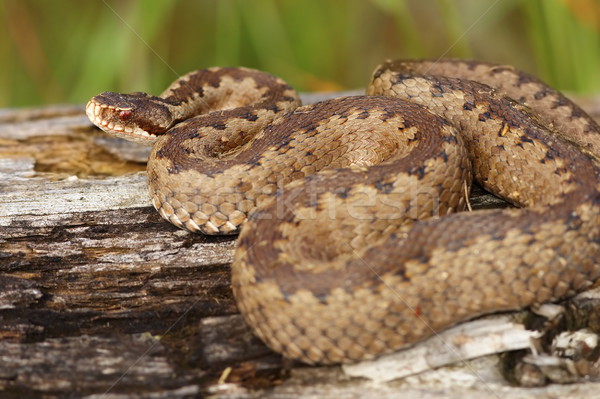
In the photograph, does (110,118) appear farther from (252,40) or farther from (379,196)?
(252,40)

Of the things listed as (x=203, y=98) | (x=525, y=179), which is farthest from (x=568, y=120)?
(x=203, y=98)

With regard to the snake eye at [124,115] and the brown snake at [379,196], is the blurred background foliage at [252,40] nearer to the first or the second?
the brown snake at [379,196]

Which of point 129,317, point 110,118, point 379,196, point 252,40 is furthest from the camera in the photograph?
point 252,40

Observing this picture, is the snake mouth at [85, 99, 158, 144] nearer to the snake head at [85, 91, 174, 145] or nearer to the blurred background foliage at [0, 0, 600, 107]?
the snake head at [85, 91, 174, 145]

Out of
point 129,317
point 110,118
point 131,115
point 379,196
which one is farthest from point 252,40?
point 129,317

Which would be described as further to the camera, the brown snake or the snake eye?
the snake eye

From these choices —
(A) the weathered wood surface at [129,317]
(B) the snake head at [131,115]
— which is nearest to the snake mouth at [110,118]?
(B) the snake head at [131,115]

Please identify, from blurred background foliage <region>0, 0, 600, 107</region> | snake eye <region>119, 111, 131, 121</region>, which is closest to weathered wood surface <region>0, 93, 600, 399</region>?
snake eye <region>119, 111, 131, 121</region>
